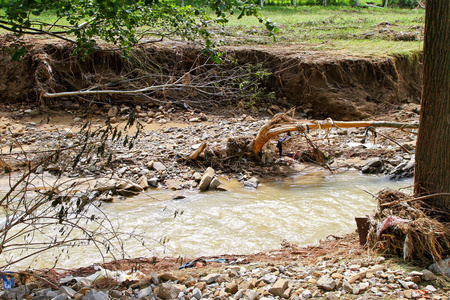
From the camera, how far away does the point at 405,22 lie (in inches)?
649

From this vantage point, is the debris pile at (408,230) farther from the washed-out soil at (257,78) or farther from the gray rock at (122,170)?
the washed-out soil at (257,78)

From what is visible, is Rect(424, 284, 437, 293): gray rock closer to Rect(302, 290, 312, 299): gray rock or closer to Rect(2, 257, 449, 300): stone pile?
Rect(2, 257, 449, 300): stone pile

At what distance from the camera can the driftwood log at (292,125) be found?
21.1 feet

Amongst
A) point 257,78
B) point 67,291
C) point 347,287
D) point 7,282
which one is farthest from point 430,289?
point 257,78

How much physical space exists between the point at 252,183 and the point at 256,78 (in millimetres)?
5032


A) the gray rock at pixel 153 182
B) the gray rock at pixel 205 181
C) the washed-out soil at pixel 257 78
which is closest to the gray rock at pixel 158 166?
the gray rock at pixel 153 182

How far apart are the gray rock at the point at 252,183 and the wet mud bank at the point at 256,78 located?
3.87 meters

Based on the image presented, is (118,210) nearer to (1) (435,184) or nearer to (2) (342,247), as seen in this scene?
(2) (342,247)

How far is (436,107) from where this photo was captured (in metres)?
3.22

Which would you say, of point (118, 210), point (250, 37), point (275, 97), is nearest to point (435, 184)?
point (118, 210)

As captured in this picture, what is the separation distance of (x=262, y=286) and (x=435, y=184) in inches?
74.2

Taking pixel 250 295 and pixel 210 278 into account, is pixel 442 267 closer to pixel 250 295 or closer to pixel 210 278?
pixel 250 295

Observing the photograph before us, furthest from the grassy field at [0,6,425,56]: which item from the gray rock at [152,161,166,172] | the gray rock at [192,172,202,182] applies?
the gray rock at [192,172,202,182]

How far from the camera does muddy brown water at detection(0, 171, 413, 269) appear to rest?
14.0 feet
